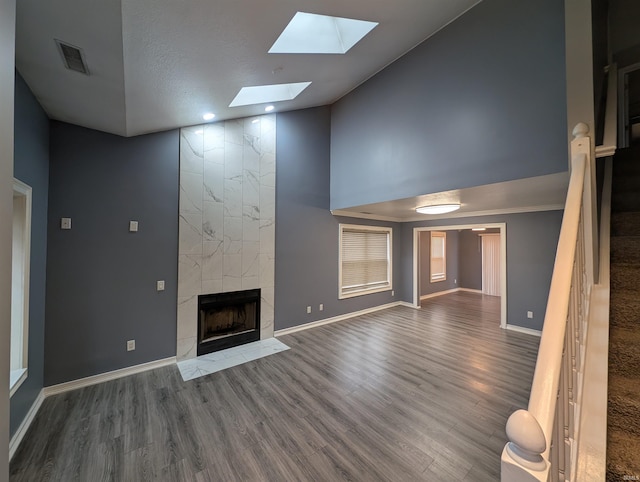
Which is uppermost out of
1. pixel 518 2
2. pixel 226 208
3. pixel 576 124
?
pixel 518 2

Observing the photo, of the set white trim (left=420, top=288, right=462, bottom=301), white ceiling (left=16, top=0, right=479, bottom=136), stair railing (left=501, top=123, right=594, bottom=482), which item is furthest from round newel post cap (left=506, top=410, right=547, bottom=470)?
white trim (left=420, top=288, right=462, bottom=301)

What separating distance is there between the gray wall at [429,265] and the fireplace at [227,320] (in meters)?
4.81

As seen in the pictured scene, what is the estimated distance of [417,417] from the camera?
2.30 meters

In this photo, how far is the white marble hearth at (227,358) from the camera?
3.17 m

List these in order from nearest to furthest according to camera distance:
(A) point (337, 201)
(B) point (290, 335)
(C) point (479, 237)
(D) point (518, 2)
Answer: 1. (D) point (518, 2)
2. (B) point (290, 335)
3. (A) point (337, 201)
4. (C) point (479, 237)

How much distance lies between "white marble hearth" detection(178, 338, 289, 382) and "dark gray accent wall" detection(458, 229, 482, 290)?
24.4ft

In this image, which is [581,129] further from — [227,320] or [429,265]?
[429,265]

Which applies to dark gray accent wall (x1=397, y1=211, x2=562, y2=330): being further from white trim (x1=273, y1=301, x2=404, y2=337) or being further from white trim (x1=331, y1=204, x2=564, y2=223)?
white trim (x1=273, y1=301, x2=404, y2=337)

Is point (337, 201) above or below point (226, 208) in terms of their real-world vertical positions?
above

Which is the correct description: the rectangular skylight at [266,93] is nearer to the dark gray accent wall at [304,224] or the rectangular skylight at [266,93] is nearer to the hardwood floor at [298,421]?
the dark gray accent wall at [304,224]

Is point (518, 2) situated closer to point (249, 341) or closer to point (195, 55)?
point (195, 55)

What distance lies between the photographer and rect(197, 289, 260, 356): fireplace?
367cm

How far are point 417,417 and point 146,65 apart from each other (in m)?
3.85

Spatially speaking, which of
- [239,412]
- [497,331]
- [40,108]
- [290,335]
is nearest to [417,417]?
[239,412]
